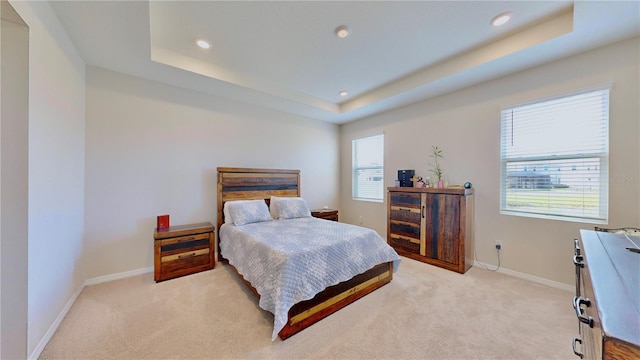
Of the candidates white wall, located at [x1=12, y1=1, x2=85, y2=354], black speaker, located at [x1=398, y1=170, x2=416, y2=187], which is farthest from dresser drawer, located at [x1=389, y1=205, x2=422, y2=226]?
white wall, located at [x1=12, y1=1, x2=85, y2=354]

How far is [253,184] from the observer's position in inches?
147

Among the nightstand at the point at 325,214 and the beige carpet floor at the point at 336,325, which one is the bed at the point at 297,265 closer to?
the beige carpet floor at the point at 336,325

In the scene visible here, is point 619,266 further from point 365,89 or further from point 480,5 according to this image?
point 365,89

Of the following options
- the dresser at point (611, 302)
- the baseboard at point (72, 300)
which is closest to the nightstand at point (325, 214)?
the baseboard at point (72, 300)

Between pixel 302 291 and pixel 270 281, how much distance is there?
0.28 metres

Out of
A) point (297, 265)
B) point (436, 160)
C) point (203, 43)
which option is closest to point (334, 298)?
point (297, 265)

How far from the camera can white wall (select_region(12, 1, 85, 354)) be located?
1544mm

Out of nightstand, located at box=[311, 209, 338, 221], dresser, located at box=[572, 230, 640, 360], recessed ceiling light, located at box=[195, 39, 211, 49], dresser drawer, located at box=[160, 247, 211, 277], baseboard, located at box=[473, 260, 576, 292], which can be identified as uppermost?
recessed ceiling light, located at box=[195, 39, 211, 49]

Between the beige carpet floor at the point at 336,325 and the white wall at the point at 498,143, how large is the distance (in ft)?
1.55

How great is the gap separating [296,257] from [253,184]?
7.05ft

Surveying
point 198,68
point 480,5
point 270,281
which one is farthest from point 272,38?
point 270,281

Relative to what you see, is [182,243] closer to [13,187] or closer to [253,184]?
[253,184]

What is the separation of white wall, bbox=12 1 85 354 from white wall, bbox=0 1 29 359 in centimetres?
4

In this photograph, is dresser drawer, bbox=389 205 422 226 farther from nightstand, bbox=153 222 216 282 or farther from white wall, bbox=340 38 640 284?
nightstand, bbox=153 222 216 282
